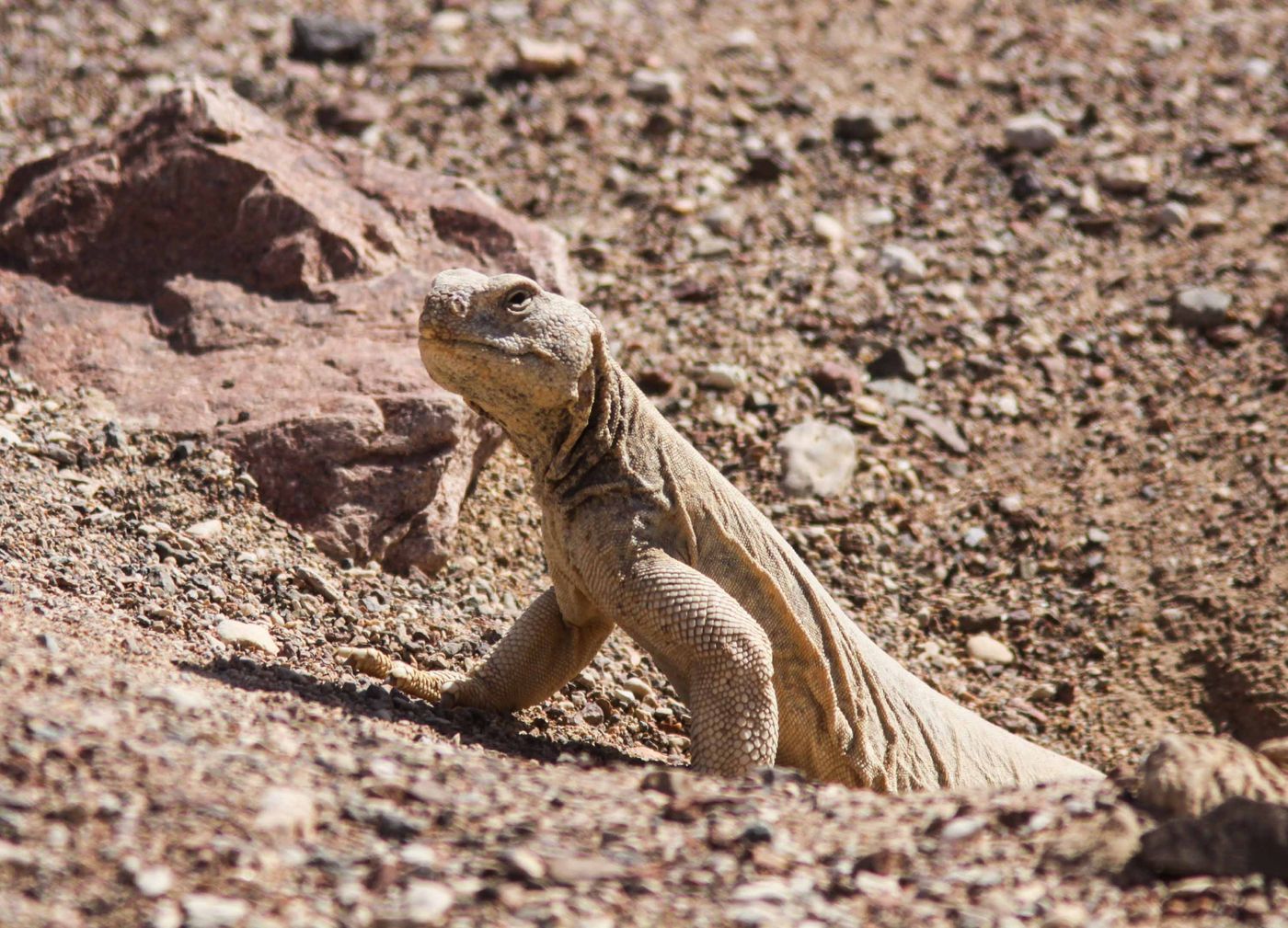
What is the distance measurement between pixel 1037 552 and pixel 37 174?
7.80 m

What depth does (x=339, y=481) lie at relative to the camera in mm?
8820

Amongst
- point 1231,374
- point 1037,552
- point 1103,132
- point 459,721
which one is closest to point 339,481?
point 459,721

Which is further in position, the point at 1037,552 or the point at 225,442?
the point at 1037,552

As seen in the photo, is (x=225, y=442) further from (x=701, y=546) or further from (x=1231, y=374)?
(x=1231, y=374)

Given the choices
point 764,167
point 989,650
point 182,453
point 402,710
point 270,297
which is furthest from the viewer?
point 764,167

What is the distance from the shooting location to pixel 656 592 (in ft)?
21.8

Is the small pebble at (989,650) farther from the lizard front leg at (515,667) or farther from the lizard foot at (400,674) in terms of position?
the lizard foot at (400,674)

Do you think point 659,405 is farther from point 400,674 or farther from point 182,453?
point 400,674

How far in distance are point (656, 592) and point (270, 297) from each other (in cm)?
449

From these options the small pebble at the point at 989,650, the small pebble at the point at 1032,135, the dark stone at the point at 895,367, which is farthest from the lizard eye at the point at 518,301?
the small pebble at the point at 1032,135

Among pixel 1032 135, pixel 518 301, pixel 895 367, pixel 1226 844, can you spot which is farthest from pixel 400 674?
pixel 1032 135

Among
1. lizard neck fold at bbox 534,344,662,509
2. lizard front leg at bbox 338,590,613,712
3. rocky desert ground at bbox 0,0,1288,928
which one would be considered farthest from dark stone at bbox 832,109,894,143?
lizard front leg at bbox 338,590,613,712

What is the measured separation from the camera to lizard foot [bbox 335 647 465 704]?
7406mm

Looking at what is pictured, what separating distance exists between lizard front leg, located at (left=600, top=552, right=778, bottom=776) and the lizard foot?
1.35m
